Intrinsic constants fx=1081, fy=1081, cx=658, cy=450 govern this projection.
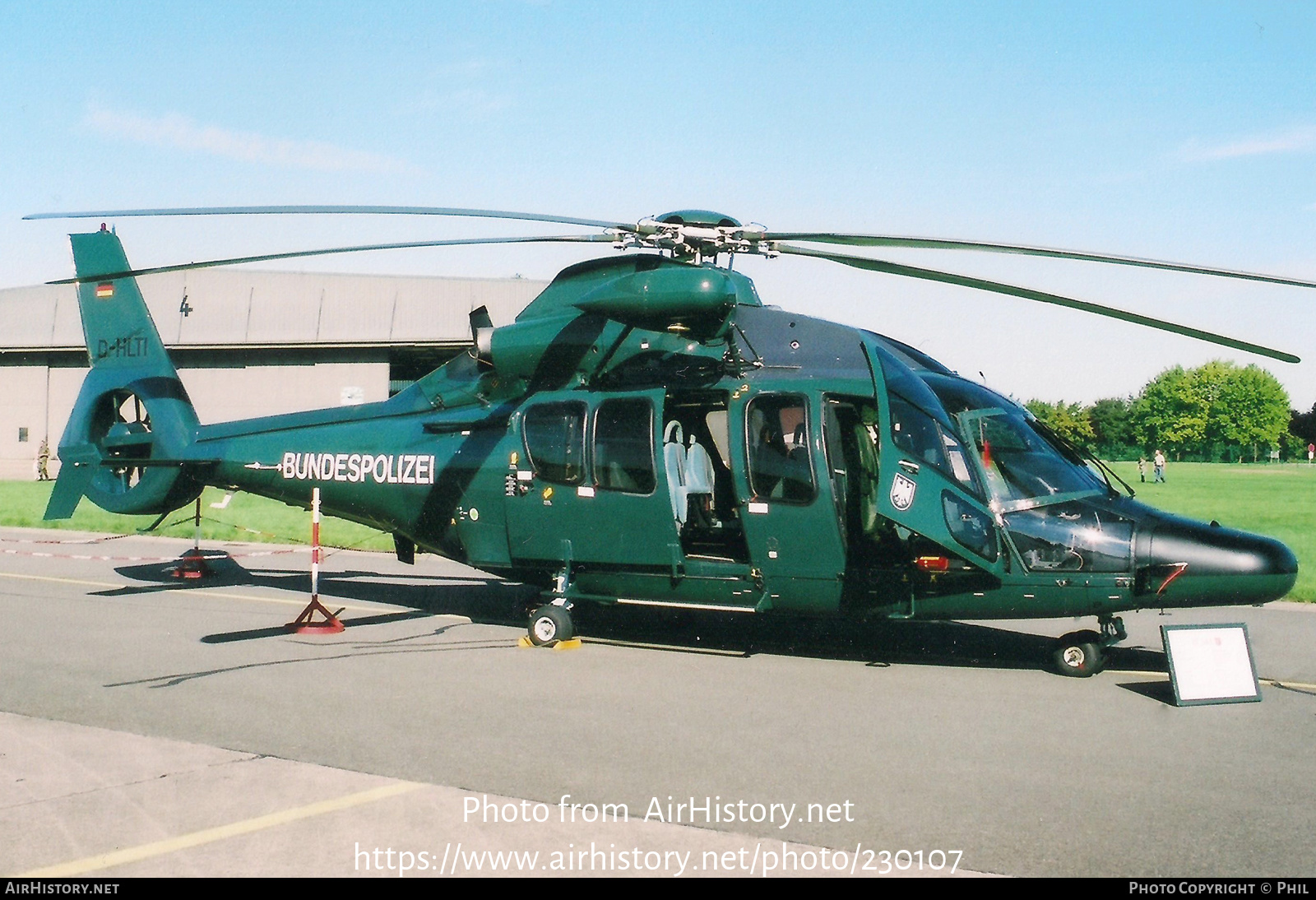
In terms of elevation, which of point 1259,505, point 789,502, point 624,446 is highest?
point 624,446

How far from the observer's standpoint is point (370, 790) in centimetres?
541

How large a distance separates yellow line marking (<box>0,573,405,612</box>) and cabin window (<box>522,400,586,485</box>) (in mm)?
3190

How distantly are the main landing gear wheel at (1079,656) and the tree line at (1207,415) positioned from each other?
13893 cm

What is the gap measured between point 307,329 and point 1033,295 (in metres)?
31.7

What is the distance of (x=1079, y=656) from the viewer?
8508 mm

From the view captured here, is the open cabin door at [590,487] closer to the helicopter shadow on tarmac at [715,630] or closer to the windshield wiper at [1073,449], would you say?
the helicopter shadow on tarmac at [715,630]

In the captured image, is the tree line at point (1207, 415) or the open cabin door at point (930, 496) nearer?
the open cabin door at point (930, 496)

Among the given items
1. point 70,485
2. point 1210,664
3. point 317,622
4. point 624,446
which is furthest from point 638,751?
point 70,485

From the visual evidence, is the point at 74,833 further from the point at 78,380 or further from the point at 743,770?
the point at 78,380

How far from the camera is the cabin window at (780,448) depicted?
891cm

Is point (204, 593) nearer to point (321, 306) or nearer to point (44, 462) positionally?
point (321, 306)

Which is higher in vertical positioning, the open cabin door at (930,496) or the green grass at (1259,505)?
the open cabin door at (930,496)

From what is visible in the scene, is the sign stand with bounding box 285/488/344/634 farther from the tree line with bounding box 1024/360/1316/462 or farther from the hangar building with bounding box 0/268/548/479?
the tree line with bounding box 1024/360/1316/462

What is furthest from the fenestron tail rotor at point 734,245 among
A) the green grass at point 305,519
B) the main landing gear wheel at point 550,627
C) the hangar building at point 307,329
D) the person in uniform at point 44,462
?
the person in uniform at point 44,462
